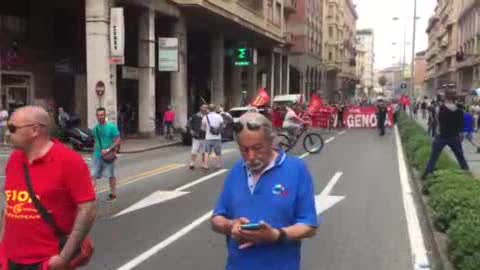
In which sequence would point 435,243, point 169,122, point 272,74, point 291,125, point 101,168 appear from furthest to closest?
point 272,74 → point 169,122 → point 291,125 → point 101,168 → point 435,243

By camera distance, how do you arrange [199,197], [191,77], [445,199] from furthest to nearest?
[191,77] < [199,197] < [445,199]

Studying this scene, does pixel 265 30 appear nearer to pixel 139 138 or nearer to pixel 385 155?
pixel 139 138

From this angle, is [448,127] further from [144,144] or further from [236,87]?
[236,87]

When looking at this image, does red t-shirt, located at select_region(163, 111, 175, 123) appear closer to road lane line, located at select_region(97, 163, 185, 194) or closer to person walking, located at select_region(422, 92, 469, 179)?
road lane line, located at select_region(97, 163, 185, 194)

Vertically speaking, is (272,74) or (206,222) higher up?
(272,74)

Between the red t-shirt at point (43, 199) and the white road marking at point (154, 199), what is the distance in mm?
6351

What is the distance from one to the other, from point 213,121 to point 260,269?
1340cm

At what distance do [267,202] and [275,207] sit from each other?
5cm

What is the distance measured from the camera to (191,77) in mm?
45094

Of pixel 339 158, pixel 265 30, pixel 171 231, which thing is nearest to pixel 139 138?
pixel 339 158

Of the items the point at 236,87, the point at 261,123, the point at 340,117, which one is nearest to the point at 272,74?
the point at 236,87

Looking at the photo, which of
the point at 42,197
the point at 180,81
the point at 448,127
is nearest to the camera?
the point at 42,197

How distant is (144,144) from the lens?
26562 millimetres

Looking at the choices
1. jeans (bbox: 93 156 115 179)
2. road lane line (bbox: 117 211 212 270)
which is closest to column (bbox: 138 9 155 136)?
jeans (bbox: 93 156 115 179)
